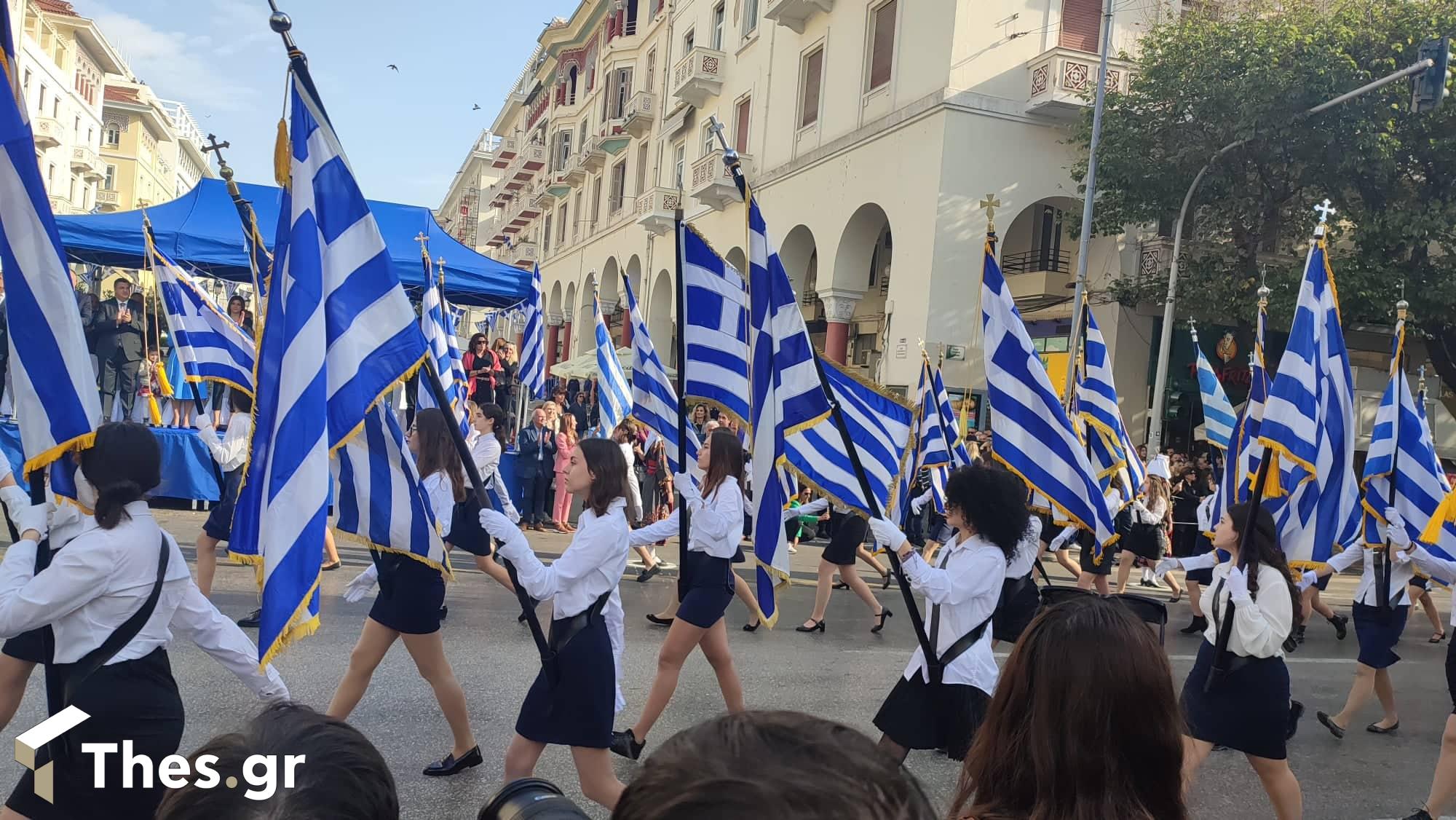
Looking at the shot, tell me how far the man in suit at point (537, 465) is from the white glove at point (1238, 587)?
37.4 ft

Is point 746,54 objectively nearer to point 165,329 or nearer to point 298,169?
point 165,329

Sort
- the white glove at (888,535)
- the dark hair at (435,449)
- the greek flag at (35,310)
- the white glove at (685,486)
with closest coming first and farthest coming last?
the greek flag at (35,310) → the white glove at (888,535) → the white glove at (685,486) → the dark hair at (435,449)

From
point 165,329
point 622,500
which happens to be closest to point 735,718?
point 622,500

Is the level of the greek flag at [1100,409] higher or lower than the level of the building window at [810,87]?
lower

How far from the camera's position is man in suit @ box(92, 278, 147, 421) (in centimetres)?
1521

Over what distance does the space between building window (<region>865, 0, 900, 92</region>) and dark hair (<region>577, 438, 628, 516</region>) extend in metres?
19.2

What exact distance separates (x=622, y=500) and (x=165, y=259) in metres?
8.21

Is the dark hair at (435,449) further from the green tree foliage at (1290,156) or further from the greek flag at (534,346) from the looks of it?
the green tree foliage at (1290,156)

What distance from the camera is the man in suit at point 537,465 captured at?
15414 mm

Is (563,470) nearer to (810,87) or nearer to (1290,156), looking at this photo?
(1290,156)

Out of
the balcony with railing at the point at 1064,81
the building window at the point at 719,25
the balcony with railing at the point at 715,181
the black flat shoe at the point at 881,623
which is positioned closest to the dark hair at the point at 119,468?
the black flat shoe at the point at 881,623

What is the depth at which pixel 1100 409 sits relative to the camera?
1051 cm

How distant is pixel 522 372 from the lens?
15.7m

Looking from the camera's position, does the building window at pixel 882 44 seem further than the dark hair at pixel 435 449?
Yes
